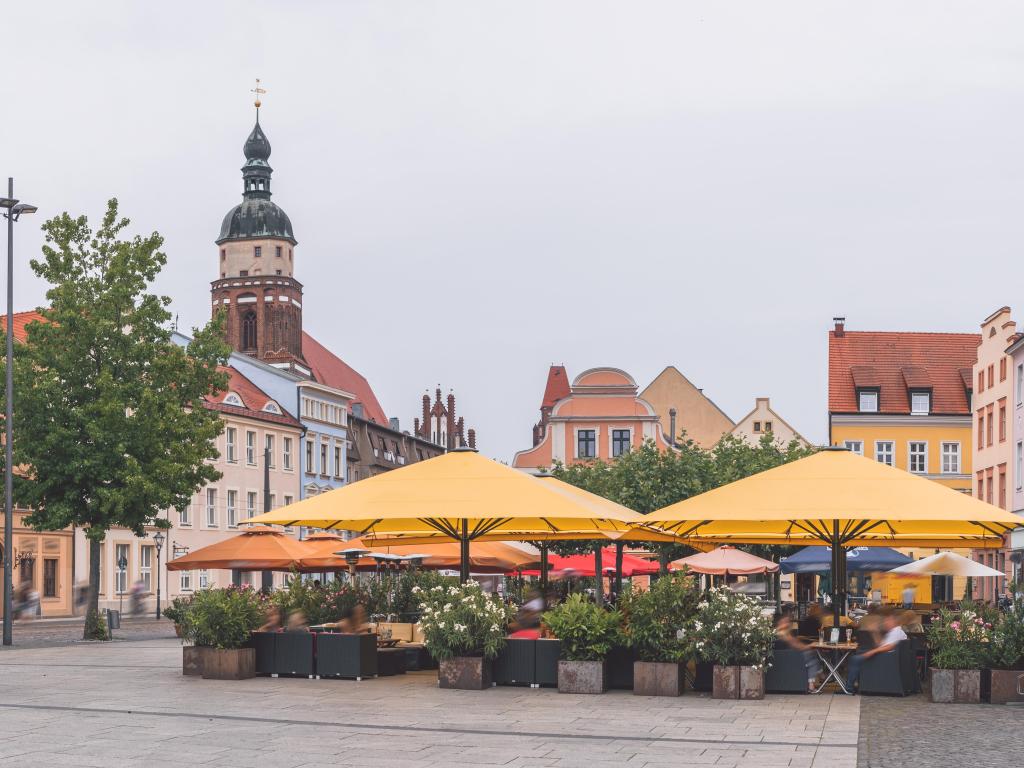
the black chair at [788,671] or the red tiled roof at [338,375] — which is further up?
the red tiled roof at [338,375]

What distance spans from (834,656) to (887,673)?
2.75 feet

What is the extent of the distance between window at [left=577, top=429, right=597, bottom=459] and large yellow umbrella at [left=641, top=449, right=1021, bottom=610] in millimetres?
47784

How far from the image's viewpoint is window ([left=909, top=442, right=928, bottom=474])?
71.9 meters

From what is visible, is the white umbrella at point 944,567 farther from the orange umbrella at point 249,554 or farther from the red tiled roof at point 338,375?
the red tiled roof at point 338,375

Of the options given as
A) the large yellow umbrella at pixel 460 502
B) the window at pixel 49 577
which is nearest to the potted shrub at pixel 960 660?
the large yellow umbrella at pixel 460 502

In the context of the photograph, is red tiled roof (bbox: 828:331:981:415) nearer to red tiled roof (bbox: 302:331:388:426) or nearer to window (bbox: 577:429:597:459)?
window (bbox: 577:429:597:459)

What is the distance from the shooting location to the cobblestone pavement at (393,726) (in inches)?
482

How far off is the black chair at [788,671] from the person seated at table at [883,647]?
2.28 ft

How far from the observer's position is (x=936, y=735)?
14000mm

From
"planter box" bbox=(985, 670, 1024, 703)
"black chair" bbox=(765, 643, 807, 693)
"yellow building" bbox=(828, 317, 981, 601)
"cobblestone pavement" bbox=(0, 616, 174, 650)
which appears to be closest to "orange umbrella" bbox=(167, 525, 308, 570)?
"cobblestone pavement" bbox=(0, 616, 174, 650)

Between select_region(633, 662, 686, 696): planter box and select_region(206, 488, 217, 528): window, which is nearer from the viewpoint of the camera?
select_region(633, 662, 686, 696): planter box

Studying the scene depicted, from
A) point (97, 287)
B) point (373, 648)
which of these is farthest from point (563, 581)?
point (373, 648)

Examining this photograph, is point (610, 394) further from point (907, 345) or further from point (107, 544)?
point (107, 544)

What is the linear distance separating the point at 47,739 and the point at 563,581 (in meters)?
24.4
